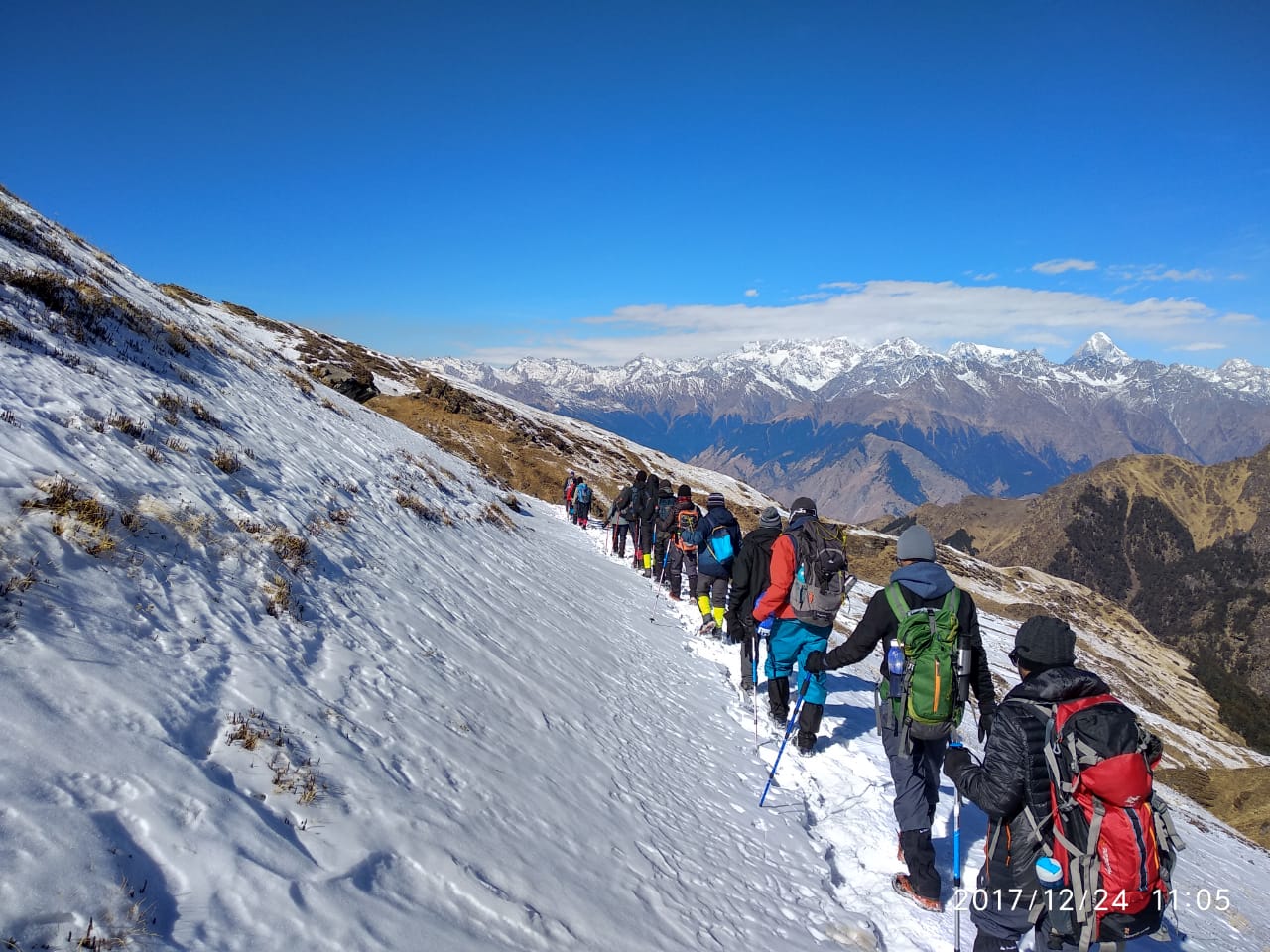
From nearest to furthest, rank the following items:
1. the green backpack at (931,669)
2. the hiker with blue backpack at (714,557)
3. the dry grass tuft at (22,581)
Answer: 1. the dry grass tuft at (22,581)
2. the green backpack at (931,669)
3. the hiker with blue backpack at (714,557)

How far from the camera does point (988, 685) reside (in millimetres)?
6398

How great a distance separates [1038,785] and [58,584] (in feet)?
23.7

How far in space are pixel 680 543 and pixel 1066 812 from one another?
44.1 ft

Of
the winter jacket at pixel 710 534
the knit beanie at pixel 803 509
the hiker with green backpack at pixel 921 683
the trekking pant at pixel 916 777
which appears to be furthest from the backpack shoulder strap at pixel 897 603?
the winter jacket at pixel 710 534

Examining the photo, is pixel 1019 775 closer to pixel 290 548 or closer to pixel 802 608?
pixel 802 608

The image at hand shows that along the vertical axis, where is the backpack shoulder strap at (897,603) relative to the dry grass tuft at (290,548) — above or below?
above

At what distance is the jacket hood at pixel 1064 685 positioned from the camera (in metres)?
4.34

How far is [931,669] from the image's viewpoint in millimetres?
5914

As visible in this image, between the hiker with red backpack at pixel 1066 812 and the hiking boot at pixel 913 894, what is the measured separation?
1184 mm

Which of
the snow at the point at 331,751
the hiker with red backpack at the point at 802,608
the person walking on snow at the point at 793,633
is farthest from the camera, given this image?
the person walking on snow at the point at 793,633

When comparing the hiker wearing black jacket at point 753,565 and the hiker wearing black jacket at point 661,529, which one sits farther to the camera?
the hiker wearing black jacket at point 661,529

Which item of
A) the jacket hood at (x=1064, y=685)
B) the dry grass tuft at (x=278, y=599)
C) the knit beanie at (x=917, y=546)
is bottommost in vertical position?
the dry grass tuft at (x=278, y=599)

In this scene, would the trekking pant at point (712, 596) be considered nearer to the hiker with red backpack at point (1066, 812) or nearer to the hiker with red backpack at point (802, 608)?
the hiker with red backpack at point (802, 608)

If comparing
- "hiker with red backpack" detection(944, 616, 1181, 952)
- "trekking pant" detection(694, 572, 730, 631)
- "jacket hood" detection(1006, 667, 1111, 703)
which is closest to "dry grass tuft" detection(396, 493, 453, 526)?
"trekking pant" detection(694, 572, 730, 631)
